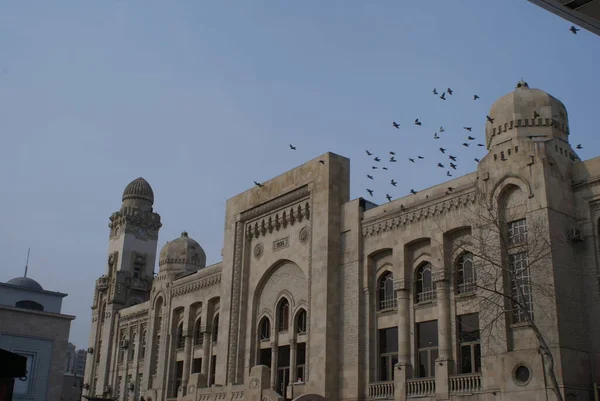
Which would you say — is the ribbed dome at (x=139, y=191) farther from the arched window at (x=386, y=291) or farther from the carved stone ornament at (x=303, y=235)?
the arched window at (x=386, y=291)

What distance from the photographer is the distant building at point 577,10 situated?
28.5 feet

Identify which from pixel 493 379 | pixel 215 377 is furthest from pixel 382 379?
pixel 215 377

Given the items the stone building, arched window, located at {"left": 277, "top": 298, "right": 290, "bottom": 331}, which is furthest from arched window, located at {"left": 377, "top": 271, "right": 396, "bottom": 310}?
arched window, located at {"left": 277, "top": 298, "right": 290, "bottom": 331}

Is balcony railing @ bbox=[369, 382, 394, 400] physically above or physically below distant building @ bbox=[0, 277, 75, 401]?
below

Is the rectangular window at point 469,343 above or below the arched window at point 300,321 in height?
below

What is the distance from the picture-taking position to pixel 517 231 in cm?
2200

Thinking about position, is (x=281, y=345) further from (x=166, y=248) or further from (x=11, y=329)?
(x=166, y=248)

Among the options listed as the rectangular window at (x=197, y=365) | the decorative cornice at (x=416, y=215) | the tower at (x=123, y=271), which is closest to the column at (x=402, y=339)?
the decorative cornice at (x=416, y=215)

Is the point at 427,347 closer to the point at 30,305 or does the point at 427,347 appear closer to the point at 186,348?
the point at 186,348

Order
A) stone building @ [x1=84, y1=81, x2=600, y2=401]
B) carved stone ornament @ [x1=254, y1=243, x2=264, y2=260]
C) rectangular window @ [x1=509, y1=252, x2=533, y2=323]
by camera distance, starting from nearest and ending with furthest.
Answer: stone building @ [x1=84, y1=81, x2=600, y2=401] < rectangular window @ [x1=509, y1=252, x2=533, y2=323] < carved stone ornament @ [x1=254, y1=243, x2=264, y2=260]

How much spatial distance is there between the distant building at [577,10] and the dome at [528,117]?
14432 mm

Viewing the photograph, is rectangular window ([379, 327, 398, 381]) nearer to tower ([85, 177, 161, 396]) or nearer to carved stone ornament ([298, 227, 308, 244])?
carved stone ornament ([298, 227, 308, 244])

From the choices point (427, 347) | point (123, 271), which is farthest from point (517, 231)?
point (123, 271)

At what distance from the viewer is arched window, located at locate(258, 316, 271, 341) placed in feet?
104
